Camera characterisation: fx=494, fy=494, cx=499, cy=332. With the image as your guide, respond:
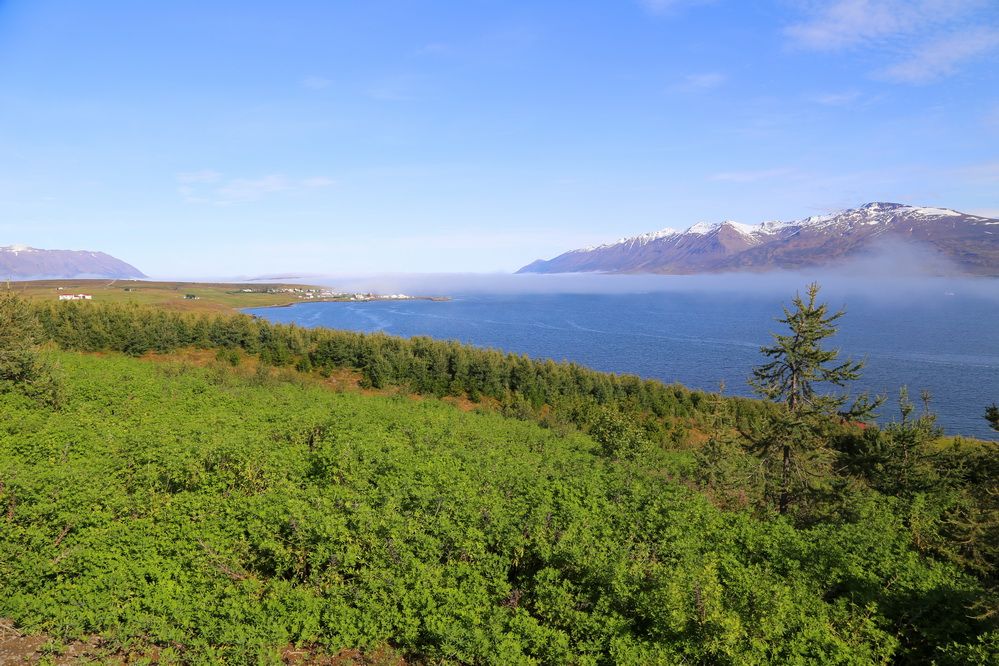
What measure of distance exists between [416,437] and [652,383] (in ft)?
126

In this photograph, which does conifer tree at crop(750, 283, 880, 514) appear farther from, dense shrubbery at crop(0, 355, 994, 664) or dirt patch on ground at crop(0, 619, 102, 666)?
dirt patch on ground at crop(0, 619, 102, 666)

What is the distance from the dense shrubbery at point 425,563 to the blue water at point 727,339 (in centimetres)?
5419

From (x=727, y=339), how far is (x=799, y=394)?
96268 millimetres

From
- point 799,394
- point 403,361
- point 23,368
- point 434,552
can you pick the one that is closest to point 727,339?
point 403,361

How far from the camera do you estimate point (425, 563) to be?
1093 cm

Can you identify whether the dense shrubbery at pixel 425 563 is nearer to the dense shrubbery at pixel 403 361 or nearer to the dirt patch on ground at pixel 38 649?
the dirt patch on ground at pixel 38 649

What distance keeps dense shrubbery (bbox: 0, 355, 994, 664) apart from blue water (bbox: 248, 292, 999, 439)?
5419 cm

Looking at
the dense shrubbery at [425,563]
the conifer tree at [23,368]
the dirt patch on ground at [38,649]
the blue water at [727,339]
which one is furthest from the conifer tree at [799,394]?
the blue water at [727,339]

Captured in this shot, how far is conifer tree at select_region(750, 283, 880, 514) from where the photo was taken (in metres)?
22.0

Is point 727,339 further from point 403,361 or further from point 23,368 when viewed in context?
point 23,368

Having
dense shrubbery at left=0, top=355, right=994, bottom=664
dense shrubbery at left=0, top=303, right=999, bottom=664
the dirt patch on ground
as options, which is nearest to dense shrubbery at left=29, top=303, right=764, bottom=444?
dense shrubbery at left=0, top=303, right=999, bottom=664

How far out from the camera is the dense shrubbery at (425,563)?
28.9ft

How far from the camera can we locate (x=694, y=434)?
148 feet

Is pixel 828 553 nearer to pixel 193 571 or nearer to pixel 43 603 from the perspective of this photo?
pixel 193 571
